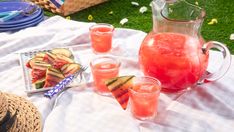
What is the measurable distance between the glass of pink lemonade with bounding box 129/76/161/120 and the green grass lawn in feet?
4.07

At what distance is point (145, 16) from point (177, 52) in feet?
4.85

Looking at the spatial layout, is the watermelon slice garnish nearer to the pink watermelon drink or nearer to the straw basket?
the pink watermelon drink

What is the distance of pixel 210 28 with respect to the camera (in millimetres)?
2172

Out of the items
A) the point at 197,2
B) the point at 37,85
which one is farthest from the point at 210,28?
the point at 37,85

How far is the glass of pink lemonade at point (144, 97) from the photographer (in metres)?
0.84

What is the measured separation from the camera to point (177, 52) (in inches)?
34.9

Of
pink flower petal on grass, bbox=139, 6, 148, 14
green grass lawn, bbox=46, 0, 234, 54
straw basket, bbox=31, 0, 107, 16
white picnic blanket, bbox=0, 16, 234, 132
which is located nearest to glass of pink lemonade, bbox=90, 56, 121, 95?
white picnic blanket, bbox=0, 16, 234, 132

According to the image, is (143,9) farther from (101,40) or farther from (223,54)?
(223,54)

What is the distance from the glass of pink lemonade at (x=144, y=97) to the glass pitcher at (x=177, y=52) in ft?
0.17

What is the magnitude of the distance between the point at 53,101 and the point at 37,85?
0.06 meters

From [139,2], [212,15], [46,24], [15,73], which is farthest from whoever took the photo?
[139,2]

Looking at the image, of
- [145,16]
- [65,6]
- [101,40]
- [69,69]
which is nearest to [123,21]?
[145,16]

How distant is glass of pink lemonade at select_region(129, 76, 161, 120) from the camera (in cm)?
84

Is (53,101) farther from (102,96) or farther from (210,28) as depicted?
(210,28)
